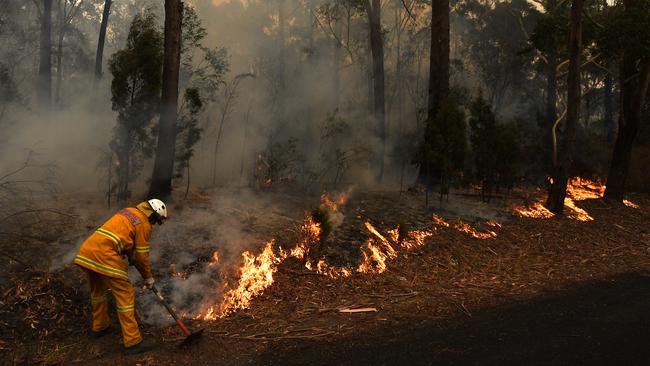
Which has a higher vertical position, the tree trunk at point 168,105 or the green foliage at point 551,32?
the green foliage at point 551,32

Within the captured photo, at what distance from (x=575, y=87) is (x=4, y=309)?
40.4ft

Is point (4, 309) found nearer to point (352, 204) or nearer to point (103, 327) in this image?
point (103, 327)

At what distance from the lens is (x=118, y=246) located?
196 inches

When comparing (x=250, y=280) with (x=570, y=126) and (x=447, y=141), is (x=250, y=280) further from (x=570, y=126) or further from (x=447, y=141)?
(x=570, y=126)

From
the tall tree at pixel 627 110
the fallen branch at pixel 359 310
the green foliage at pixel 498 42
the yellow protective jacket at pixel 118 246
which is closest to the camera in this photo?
the yellow protective jacket at pixel 118 246

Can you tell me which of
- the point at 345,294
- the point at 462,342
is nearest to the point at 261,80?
the point at 345,294

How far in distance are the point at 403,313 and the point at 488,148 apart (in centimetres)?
691

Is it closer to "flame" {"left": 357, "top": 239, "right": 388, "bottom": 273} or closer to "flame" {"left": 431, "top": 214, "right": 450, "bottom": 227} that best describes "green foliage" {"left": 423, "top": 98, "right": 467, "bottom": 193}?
"flame" {"left": 431, "top": 214, "right": 450, "bottom": 227}

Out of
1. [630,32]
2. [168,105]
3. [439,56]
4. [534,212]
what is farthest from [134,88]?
[630,32]

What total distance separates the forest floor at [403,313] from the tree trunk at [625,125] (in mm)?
5641

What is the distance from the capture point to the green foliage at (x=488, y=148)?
11.1 metres

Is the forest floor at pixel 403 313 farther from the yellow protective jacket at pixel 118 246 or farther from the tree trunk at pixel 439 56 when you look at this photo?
the tree trunk at pixel 439 56

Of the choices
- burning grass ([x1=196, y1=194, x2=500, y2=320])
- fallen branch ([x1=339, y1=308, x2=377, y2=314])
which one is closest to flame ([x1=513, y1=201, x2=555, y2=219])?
burning grass ([x1=196, y1=194, x2=500, y2=320])

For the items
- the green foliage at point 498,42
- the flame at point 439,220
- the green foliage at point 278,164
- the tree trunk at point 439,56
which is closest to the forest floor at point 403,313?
the flame at point 439,220
